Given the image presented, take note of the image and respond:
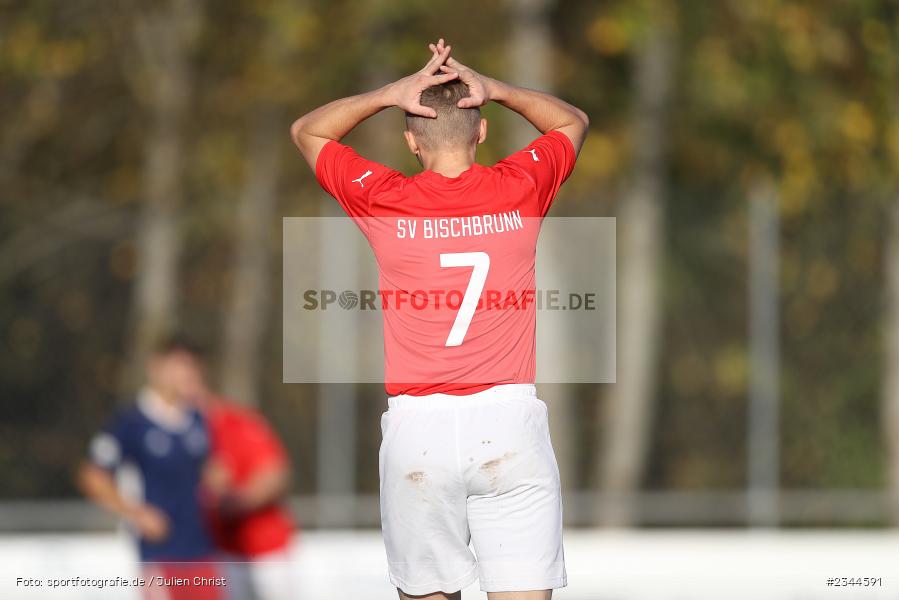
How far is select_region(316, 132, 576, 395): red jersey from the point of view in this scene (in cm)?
424

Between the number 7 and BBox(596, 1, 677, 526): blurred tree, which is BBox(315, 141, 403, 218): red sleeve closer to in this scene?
the number 7

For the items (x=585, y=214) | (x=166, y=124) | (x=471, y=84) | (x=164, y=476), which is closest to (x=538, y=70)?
(x=585, y=214)

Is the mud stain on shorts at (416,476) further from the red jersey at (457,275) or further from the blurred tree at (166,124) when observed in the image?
the blurred tree at (166,124)

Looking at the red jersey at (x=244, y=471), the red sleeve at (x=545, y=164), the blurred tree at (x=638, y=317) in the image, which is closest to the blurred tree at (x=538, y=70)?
the blurred tree at (x=638, y=317)

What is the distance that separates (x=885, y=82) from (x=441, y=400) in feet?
25.7

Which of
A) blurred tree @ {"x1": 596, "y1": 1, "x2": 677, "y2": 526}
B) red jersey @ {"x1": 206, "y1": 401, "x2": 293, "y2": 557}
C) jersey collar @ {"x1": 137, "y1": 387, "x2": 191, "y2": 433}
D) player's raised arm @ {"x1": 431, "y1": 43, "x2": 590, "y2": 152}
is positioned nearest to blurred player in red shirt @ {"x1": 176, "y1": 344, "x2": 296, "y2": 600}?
red jersey @ {"x1": 206, "y1": 401, "x2": 293, "y2": 557}

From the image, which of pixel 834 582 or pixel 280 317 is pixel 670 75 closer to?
pixel 280 317

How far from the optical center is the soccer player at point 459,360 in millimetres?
4172

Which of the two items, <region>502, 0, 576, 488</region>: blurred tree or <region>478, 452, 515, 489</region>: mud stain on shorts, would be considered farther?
<region>502, 0, 576, 488</region>: blurred tree

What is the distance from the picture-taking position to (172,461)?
7.62m

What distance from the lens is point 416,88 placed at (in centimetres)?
427

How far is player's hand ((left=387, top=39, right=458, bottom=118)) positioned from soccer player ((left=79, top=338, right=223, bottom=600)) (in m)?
3.62

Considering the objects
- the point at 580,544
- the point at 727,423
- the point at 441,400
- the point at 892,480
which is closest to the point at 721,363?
the point at 727,423

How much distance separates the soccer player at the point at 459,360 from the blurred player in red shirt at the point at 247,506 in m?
3.86
